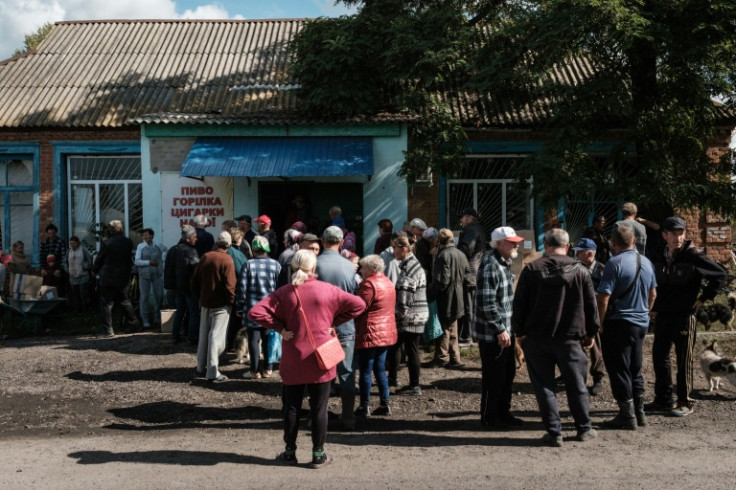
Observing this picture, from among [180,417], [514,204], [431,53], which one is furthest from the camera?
[514,204]

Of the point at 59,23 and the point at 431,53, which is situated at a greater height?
the point at 59,23

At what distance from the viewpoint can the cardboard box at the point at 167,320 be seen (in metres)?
11.2

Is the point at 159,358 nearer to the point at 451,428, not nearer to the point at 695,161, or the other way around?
the point at 451,428

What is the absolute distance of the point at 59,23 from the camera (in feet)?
59.5

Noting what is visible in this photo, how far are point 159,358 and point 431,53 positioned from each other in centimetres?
700

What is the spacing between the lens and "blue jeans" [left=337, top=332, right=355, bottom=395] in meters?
6.41

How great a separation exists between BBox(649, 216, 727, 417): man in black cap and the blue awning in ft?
21.8

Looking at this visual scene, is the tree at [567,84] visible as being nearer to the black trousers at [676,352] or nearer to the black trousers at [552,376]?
the black trousers at [676,352]

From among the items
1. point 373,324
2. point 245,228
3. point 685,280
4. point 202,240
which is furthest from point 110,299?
point 685,280

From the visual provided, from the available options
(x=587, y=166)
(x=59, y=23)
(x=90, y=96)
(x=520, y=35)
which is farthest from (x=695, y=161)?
(x=59, y=23)

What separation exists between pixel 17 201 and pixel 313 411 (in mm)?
12499

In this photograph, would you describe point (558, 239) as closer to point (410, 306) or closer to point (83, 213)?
point (410, 306)

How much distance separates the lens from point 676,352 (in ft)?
→ 22.8

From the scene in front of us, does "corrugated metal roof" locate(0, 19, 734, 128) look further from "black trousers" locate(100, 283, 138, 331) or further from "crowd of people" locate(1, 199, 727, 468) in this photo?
"crowd of people" locate(1, 199, 727, 468)
